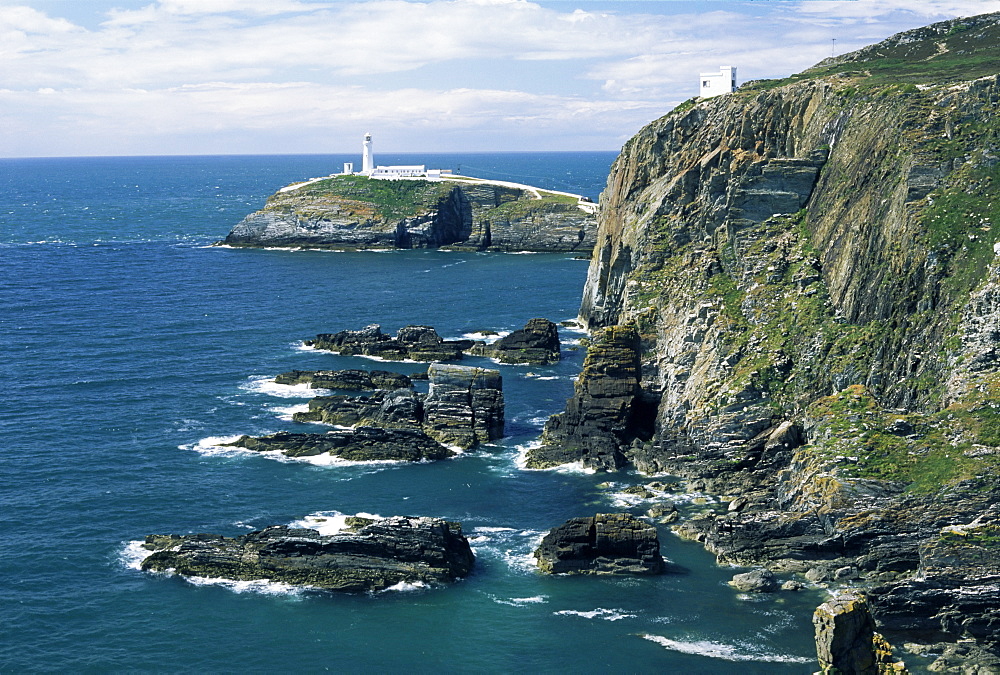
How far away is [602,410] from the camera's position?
87875 mm

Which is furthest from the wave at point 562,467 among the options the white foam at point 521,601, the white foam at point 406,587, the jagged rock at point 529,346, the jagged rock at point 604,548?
the jagged rock at point 529,346

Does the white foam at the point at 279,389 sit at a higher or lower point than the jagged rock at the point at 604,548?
higher

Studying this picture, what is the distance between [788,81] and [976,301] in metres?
48.8

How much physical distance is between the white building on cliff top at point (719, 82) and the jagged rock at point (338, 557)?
2951 inches

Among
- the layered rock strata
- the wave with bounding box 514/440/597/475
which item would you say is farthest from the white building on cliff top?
the wave with bounding box 514/440/597/475

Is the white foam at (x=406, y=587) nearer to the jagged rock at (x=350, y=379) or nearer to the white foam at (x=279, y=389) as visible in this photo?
the jagged rock at (x=350, y=379)

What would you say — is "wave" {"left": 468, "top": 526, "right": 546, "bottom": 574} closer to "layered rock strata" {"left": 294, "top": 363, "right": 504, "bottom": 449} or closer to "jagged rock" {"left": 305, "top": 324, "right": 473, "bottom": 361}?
"layered rock strata" {"left": 294, "top": 363, "right": 504, "bottom": 449}

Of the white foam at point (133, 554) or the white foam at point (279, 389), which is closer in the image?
the white foam at point (133, 554)

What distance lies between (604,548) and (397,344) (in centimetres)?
6171

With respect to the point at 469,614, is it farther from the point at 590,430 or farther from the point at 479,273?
the point at 479,273

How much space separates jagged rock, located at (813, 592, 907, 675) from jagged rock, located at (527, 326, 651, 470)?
146 feet

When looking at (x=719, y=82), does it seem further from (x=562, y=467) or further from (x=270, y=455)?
(x=270, y=455)

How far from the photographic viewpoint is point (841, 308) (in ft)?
266

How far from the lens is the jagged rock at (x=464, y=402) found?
9219cm
